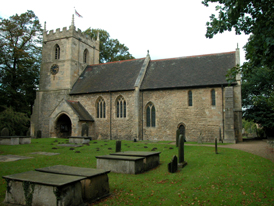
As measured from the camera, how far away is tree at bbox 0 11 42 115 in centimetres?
3080

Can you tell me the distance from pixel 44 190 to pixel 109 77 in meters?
24.6

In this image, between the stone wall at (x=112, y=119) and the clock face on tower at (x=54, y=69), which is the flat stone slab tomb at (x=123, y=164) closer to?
the stone wall at (x=112, y=119)

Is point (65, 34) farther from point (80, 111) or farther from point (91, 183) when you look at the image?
point (91, 183)

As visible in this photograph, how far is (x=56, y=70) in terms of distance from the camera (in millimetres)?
31516

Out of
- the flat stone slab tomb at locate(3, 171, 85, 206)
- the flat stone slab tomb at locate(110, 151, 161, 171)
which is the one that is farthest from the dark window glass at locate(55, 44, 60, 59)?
the flat stone slab tomb at locate(3, 171, 85, 206)

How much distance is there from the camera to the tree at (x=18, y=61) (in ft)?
101

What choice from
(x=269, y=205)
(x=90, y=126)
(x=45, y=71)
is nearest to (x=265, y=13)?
(x=269, y=205)

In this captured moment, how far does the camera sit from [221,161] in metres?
11.5

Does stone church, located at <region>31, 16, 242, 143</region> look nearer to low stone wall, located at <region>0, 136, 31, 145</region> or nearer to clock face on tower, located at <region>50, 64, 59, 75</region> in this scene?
clock face on tower, located at <region>50, 64, 59, 75</region>

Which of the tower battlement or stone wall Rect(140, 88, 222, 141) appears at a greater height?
the tower battlement

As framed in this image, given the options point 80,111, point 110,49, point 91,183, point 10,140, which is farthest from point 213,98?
point 110,49

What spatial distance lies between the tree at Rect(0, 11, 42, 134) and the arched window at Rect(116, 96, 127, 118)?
38.3 ft

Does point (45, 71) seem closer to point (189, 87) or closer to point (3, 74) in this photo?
point (3, 74)

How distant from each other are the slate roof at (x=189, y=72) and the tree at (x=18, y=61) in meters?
18.4
